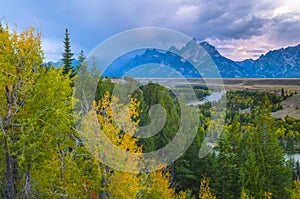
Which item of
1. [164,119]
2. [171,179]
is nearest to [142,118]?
[164,119]

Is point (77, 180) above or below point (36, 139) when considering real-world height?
below

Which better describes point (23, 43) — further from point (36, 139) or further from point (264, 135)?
point (264, 135)

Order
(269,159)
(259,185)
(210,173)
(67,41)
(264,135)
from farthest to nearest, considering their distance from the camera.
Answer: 1. (67,41)
2. (264,135)
3. (269,159)
4. (210,173)
5. (259,185)

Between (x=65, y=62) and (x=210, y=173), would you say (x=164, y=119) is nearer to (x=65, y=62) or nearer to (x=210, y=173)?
(x=210, y=173)

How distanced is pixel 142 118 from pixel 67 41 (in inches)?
766

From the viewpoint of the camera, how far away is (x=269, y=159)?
38.8m

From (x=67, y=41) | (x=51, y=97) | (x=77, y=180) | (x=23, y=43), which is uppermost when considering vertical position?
(x=67, y=41)

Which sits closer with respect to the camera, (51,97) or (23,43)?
(23,43)

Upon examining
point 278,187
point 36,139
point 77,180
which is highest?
point 36,139

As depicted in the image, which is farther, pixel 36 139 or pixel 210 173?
pixel 210 173

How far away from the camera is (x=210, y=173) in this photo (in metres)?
36.4

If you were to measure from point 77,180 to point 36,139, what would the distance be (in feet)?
12.0

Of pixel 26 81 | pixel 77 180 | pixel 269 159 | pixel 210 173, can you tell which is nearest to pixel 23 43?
pixel 26 81

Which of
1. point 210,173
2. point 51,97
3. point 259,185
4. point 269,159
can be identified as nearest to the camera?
point 51,97
